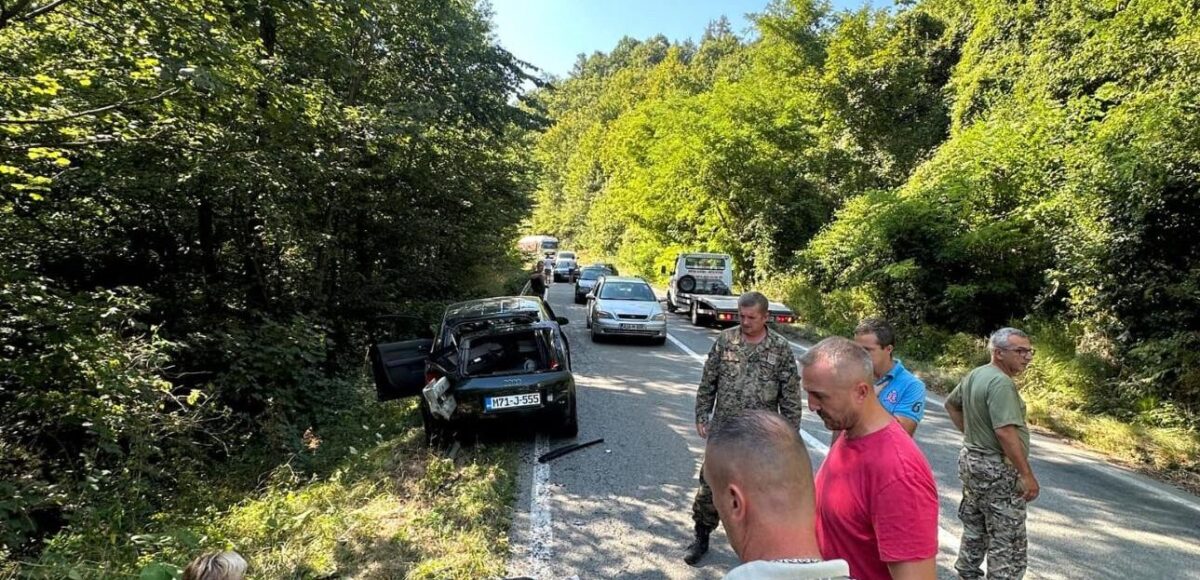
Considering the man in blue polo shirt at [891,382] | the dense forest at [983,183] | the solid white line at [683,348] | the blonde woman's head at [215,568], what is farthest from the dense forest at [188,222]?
the solid white line at [683,348]

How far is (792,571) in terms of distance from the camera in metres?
1.24

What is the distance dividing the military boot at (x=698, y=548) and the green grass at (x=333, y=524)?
1262mm

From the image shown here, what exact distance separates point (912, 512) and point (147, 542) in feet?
16.5

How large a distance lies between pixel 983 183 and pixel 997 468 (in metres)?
11.9

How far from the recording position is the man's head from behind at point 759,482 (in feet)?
4.53

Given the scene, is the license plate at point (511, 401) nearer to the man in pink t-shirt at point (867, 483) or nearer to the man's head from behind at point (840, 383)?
the man in pink t-shirt at point (867, 483)

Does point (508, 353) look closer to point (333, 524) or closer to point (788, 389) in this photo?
point (333, 524)

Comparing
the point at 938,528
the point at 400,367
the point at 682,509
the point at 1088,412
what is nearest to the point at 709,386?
the point at 682,509

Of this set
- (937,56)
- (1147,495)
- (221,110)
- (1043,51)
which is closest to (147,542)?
(221,110)

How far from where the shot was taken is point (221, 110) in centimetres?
660

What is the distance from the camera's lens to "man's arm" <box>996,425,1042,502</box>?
3.13 meters

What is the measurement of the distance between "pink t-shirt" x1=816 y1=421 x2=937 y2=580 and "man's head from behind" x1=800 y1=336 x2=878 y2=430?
10 centimetres

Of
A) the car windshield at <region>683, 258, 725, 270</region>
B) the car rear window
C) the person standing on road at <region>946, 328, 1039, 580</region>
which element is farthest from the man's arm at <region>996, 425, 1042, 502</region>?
the car windshield at <region>683, 258, 725, 270</region>

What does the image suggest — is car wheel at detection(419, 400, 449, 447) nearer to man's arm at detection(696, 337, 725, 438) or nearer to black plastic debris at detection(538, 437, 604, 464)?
black plastic debris at detection(538, 437, 604, 464)
